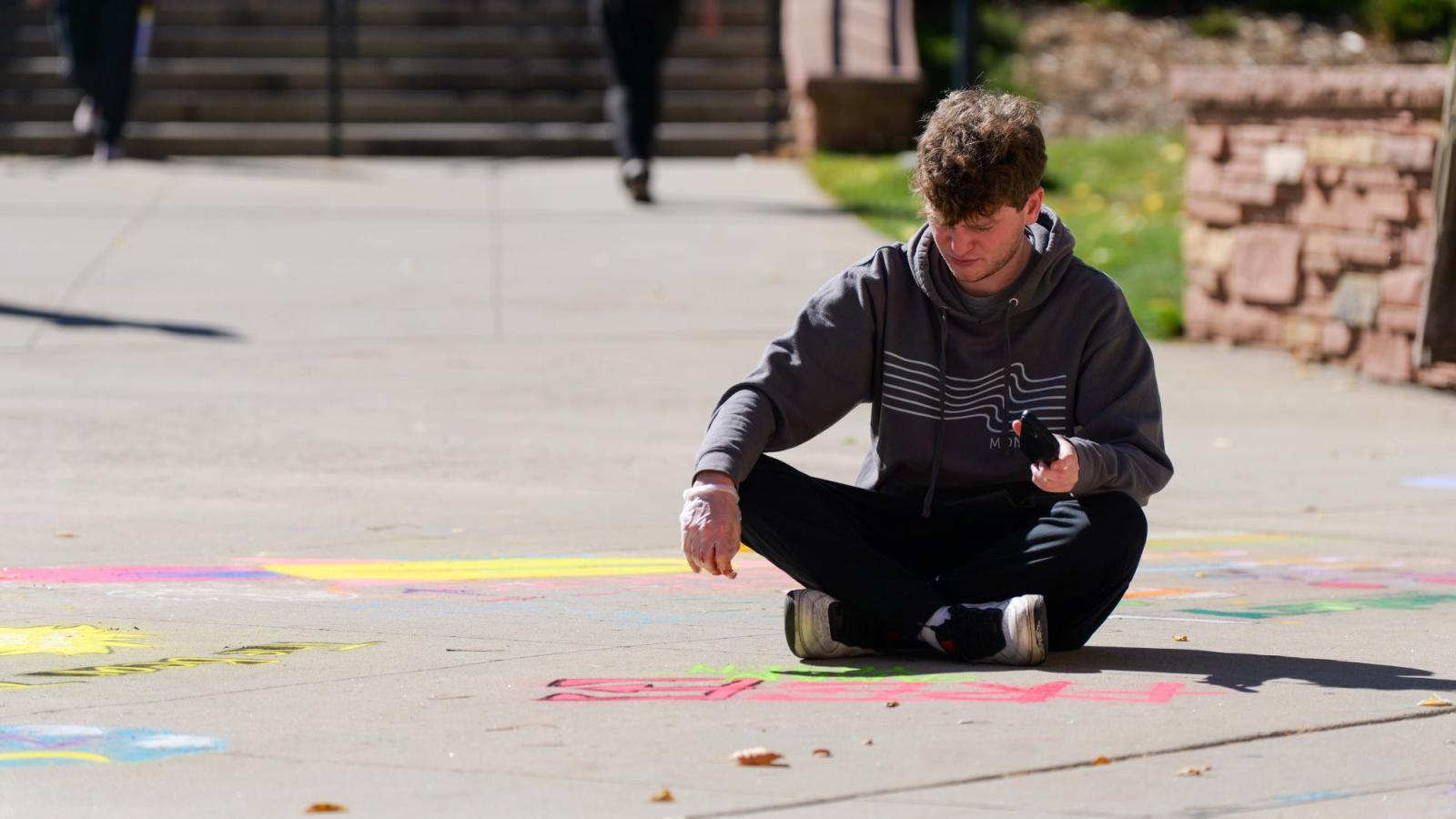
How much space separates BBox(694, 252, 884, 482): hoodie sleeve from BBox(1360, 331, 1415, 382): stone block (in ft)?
16.0

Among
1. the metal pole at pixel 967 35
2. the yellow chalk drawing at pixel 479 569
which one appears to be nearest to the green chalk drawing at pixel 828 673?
the yellow chalk drawing at pixel 479 569

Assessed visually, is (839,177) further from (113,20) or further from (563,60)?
(113,20)

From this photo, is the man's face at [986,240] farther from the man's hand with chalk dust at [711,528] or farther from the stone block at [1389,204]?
the stone block at [1389,204]

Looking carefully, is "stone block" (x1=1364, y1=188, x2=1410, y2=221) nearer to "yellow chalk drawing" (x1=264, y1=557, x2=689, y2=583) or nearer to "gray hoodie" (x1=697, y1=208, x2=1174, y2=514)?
"yellow chalk drawing" (x1=264, y1=557, x2=689, y2=583)

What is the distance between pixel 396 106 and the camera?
1504 cm

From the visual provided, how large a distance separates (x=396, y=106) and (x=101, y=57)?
2463mm

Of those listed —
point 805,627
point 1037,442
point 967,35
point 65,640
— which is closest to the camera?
point 1037,442

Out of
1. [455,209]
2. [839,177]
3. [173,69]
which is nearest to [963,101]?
[455,209]

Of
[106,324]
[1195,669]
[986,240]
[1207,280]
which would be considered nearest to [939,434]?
[986,240]

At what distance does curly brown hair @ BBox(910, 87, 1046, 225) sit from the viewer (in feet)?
12.6

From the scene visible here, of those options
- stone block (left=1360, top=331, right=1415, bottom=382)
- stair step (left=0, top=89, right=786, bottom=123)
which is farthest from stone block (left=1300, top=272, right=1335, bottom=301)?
stair step (left=0, top=89, right=786, bottom=123)

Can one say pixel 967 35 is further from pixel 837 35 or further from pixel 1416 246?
pixel 1416 246

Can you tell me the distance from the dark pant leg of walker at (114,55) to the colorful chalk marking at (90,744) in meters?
10.2

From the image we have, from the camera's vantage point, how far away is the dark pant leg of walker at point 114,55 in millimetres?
13062
